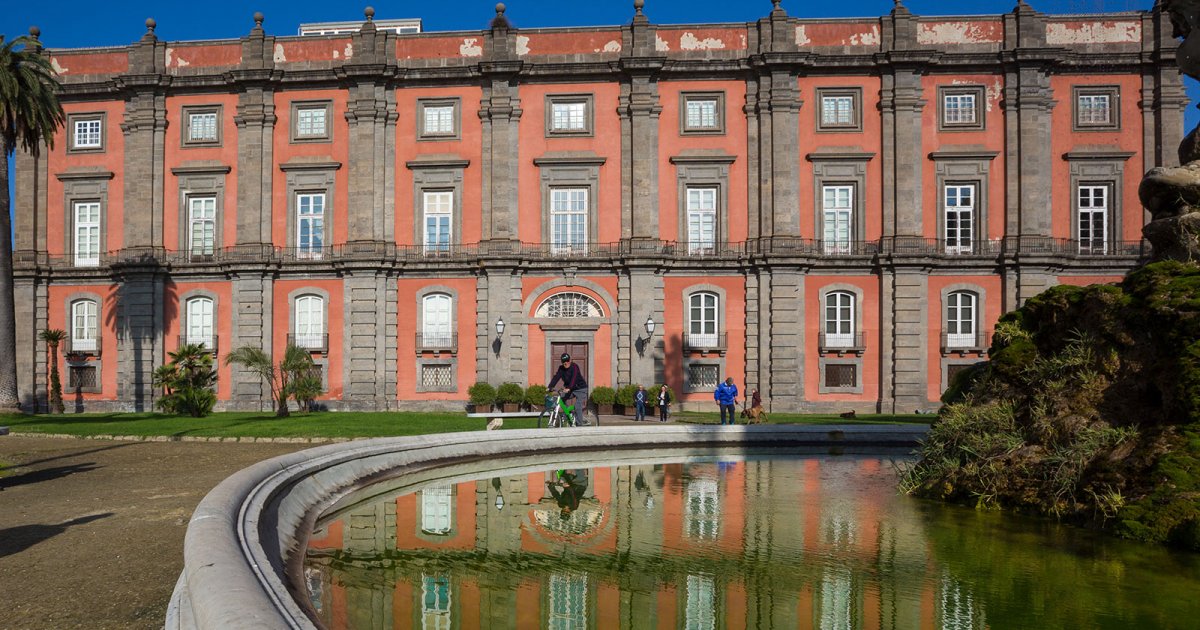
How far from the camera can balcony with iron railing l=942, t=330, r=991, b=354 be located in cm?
2875

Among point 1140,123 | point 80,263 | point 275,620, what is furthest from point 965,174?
point 80,263

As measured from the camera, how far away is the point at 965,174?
29453mm

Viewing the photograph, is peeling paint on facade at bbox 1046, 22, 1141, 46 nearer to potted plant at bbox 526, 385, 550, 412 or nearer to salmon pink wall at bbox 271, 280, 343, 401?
potted plant at bbox 526, 385, 550, 412

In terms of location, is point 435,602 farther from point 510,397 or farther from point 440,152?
point 440,152

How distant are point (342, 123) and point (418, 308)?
24.9 feet

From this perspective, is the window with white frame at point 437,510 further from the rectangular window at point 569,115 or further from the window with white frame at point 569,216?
the rectangular window at point 569,115

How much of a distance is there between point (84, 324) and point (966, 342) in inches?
1294

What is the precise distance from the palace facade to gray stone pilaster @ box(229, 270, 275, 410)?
8 cm

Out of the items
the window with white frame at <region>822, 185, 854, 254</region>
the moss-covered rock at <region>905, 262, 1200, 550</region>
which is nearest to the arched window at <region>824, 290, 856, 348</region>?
the window with white frame at <region>822, 185, 854, 254</region>

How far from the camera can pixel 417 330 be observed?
30.1 m

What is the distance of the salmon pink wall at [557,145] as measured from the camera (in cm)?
3009

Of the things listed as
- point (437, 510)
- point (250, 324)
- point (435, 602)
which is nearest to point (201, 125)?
point (250, 324)

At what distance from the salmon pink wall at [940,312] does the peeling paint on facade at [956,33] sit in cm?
855

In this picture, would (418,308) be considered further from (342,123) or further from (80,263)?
(80,263)
